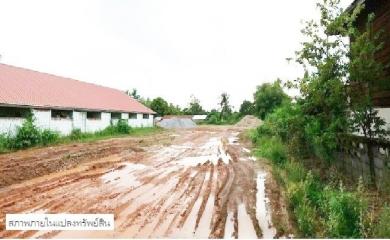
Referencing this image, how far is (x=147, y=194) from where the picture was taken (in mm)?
9086

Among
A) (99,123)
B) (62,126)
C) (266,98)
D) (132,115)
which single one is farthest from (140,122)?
(266,98)

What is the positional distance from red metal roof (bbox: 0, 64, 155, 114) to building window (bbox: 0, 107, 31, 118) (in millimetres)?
410

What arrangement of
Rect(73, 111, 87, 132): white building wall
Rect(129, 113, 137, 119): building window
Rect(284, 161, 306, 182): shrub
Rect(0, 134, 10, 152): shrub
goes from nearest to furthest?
1. Rect(284, 161, 306, 182): shrub
2. Rect(0, 134, 10, 152): shrub
3. Rect(73, 111, 87, 132): white building wall
4. Rect(129, 113, 137, 119): building window

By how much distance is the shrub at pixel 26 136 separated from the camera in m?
18.7

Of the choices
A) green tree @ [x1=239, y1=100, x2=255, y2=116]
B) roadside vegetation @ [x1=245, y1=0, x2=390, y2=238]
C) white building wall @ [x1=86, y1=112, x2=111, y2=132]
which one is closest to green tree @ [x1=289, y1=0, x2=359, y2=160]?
roadside vegetation @ [x1=245, y1=0, x2=390, y2=238]

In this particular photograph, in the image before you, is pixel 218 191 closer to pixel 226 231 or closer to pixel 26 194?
pixel 226 231

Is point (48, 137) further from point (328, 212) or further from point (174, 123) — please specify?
point (174, 123)

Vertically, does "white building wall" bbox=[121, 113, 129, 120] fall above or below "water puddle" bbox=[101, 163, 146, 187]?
above

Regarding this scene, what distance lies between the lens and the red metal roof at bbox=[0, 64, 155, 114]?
20.9m

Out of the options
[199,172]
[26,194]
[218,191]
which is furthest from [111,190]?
[199,172]

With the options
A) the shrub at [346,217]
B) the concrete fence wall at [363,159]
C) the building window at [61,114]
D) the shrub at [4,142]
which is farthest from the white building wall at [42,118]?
the shrub at [346,217]

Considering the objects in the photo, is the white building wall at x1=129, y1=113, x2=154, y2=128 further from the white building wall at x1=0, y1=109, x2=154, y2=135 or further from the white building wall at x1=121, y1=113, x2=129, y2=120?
the white building wall at x1=0, y1=109, x2=154, y2=135

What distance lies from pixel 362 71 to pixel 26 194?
7252 mm

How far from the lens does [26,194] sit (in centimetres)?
886
